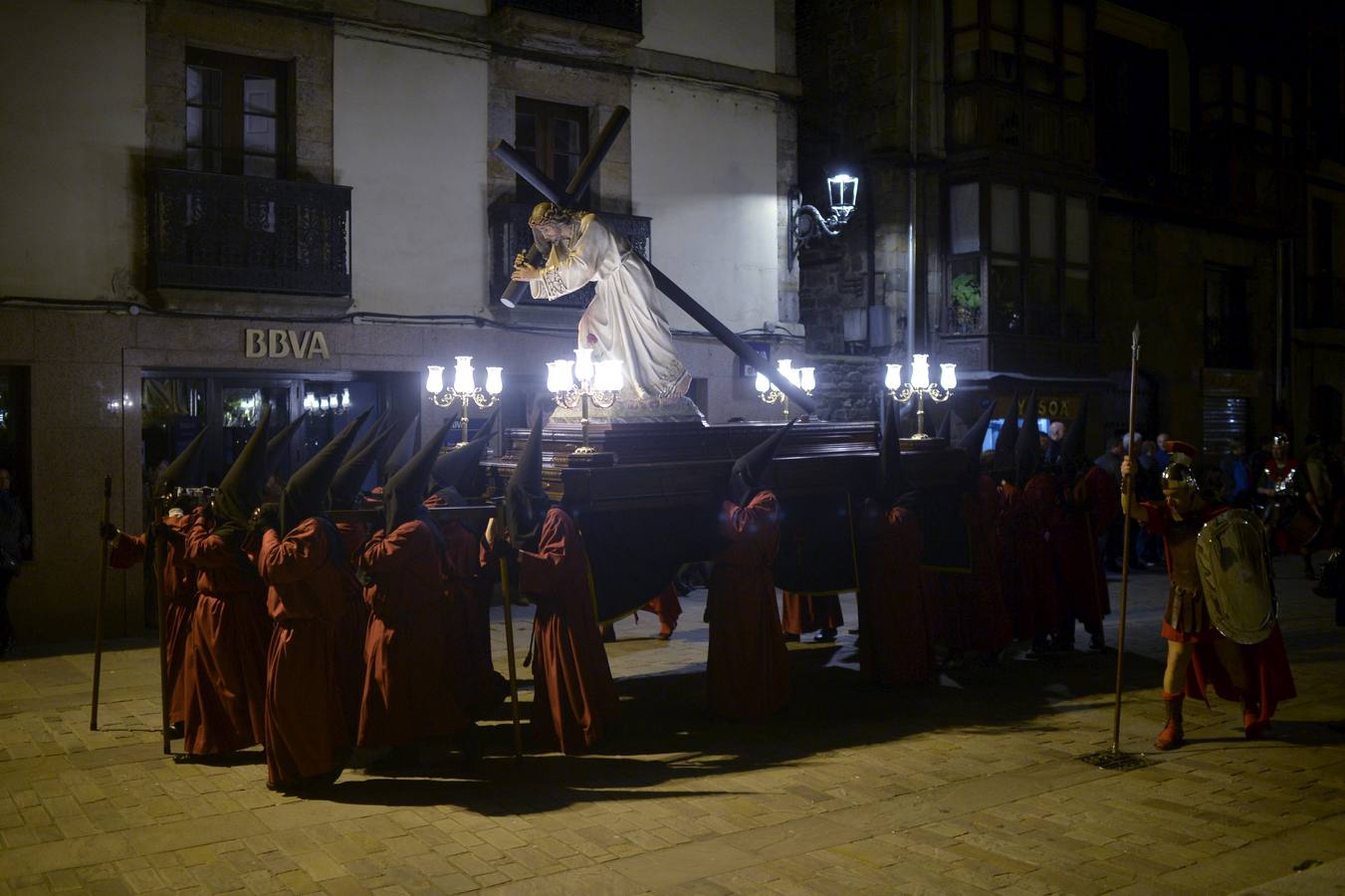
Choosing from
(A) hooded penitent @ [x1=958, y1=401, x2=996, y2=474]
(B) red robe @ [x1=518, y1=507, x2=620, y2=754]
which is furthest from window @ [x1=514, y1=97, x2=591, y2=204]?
(B) red robe @ [x1=518, y1=507, x2=620, y2=754]

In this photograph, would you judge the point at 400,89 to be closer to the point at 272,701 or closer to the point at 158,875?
the point at 272,701

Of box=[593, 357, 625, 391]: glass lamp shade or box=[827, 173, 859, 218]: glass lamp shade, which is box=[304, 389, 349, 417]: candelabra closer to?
box=[593, 357, 625, 391]: glass lamp shade

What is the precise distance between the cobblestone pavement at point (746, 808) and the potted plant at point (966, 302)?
10.9 metres

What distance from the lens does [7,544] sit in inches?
429

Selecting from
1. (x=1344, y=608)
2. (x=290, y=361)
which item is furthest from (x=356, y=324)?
(x=1344, y=608)

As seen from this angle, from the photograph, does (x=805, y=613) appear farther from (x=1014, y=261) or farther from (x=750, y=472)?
(x=1014, y=261)

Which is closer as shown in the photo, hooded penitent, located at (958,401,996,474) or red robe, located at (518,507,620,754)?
red robe, located at (518,507,620,754)

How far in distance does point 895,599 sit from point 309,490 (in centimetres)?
471

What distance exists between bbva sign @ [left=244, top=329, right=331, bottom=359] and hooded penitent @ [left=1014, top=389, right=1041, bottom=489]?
7.77 metres

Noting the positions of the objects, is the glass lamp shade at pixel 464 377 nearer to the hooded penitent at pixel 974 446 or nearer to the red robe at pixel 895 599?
the red robe at pixel 895 599

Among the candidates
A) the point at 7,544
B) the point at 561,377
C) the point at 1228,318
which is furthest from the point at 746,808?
the point at 1228,318

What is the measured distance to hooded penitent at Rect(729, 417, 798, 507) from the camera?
27.6ft

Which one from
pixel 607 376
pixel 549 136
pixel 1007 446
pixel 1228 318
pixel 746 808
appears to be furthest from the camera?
pixel 1228 318

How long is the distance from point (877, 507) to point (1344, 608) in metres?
4.24
